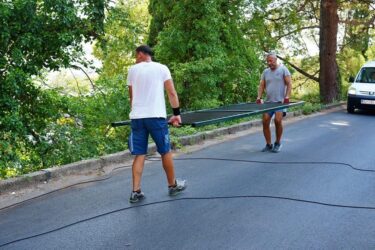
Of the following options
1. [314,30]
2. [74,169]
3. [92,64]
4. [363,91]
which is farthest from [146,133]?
[314,30]

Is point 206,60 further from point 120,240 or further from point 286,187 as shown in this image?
point 120,240

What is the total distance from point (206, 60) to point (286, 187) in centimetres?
846

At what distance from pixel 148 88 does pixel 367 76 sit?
13.7 meters

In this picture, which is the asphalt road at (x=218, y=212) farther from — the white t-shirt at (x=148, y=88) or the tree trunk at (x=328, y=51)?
the tree trunk at (x=328, y=51)

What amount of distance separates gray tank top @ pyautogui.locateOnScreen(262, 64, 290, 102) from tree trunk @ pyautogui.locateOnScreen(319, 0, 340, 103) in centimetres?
1215

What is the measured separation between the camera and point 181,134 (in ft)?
33.9

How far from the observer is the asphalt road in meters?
4.47

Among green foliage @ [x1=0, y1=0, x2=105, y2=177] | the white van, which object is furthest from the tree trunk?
green foliage @ [x1=0, y1=0, x2=105, y2=177]

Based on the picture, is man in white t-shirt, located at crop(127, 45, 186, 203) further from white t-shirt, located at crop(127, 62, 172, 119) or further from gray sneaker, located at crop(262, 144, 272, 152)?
gray sneaker, located at crop(262, 144, 272, 152)

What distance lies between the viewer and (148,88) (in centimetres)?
556

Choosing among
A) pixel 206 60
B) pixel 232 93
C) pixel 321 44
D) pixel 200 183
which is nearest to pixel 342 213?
pixel 200 183

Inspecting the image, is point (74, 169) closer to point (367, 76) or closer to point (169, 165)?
point (169, 165)

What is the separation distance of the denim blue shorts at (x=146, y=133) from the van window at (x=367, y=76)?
13190 millimetres

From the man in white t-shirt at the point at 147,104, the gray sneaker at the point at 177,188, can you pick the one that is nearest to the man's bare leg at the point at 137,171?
the man in white t-shirt at the point at 147,104
